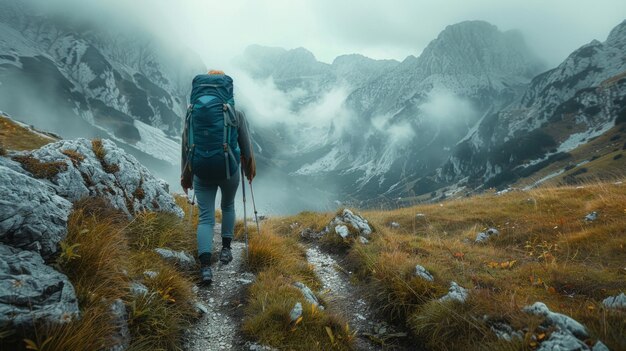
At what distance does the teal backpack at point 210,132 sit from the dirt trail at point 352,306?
3.36 meters

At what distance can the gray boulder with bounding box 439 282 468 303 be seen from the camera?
15.9 ft

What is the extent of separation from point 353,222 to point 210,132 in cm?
590

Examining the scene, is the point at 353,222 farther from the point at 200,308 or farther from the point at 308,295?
the point at 200,308

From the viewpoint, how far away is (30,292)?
10.2 feet

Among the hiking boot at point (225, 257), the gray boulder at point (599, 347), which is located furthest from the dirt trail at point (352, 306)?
the gray boulder at point (599, 347)

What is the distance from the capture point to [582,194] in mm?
12531

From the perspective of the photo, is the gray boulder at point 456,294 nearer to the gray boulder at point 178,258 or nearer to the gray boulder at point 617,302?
the gray boulder at point 617,302

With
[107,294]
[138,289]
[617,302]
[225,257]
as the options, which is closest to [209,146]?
[225,257]

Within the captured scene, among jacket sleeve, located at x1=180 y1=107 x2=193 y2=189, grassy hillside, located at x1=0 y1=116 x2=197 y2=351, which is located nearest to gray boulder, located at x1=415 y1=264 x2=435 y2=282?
grassy hillside, located at x1=0 y1=116 x2=197 y2=351

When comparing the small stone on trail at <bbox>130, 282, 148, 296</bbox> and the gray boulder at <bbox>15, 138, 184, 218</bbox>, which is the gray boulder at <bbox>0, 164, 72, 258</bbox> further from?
the gray boulder at <bbox>15, 138, 184, 218</bbox>

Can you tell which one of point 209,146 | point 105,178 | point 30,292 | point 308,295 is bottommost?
point 308,295

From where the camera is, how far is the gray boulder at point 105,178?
6020 mm

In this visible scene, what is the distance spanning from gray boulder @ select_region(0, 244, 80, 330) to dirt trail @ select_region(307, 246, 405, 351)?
3.82 metres

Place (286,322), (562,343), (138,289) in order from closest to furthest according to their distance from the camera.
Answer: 1. (562,343)
2. (138,289)
3. (286,322)
